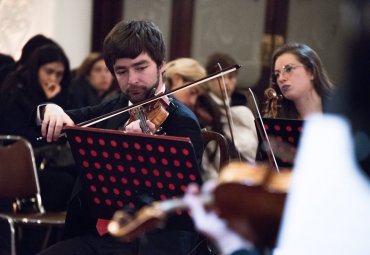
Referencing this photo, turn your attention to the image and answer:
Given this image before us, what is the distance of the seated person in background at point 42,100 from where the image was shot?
395 cm

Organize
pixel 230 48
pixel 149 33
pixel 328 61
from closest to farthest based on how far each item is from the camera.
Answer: pixel 149 33 → pixel 328 61 → pixel 230 48

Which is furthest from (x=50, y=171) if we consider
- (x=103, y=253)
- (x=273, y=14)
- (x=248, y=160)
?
(x=273, y=14)

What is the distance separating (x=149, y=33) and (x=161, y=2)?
3.37m

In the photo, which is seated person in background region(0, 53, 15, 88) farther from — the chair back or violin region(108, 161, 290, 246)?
violin region(108, 161, 290, 246)

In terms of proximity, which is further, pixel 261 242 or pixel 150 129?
pixel 150 129

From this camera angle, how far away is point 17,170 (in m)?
3.37

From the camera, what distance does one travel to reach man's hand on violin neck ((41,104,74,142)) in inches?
90.2

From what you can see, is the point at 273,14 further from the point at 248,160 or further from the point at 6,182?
the point at 6,182

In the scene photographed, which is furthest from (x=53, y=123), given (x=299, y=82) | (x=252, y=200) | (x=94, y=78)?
(x=94, y=78)

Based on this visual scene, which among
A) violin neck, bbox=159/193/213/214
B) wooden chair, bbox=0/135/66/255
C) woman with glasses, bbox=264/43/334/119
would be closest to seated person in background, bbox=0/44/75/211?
wooden chair, bbox=0/135/66/255

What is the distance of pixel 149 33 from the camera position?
7.84ft

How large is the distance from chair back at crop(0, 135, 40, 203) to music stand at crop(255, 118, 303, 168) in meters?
1.39

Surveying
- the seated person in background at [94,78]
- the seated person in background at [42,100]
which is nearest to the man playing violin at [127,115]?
the seated person in background at [42,100]

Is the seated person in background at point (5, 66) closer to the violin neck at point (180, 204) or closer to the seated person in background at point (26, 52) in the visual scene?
the seated person in background at point (26, 52)
